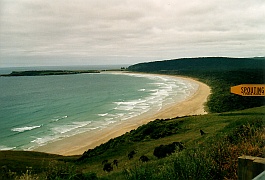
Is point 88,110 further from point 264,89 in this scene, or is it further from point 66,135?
point 264,89

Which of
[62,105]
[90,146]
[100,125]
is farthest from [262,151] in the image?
[62,105]

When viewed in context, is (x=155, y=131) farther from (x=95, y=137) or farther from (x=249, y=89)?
(x=249, y=89)

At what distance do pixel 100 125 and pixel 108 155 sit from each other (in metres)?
16.0

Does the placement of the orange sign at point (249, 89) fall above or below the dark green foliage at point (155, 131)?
above

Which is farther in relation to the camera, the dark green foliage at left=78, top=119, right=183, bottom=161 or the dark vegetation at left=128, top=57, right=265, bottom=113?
the dark green foliage at left=78, top=119, right=183, bottom=161

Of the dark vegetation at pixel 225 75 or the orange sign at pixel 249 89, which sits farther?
the dark vegetation at pixel 225 75

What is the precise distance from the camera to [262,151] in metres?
4.46

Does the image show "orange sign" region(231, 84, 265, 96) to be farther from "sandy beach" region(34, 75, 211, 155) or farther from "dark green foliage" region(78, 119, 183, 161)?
"sandy beach" region(34, 75, 211, 155)

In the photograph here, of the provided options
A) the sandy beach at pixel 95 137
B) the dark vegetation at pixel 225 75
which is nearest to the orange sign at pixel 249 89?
the dark vegetation at pixel 225 75

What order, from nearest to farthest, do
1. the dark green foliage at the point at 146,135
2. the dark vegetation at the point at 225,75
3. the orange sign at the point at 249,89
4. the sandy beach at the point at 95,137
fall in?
the orange sign at the point at 249,89 → the dark vegetation at the point at 225,75 → the dark green foliage at the point at 146,135 → the sandy beach at the point at 95,137

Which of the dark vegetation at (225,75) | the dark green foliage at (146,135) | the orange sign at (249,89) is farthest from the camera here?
the dark green foliage at (146,135)

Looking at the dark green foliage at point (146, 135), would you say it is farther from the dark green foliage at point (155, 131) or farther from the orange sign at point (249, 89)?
the orange sign at point (249, 89)

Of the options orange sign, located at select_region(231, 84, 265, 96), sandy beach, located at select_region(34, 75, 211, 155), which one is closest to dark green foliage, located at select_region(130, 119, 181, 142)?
sandy beach, located at select_region(34, 75, 211, 155)


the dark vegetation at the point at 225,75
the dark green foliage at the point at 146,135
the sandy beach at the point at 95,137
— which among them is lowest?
the sandy beach at the point at 95,137
